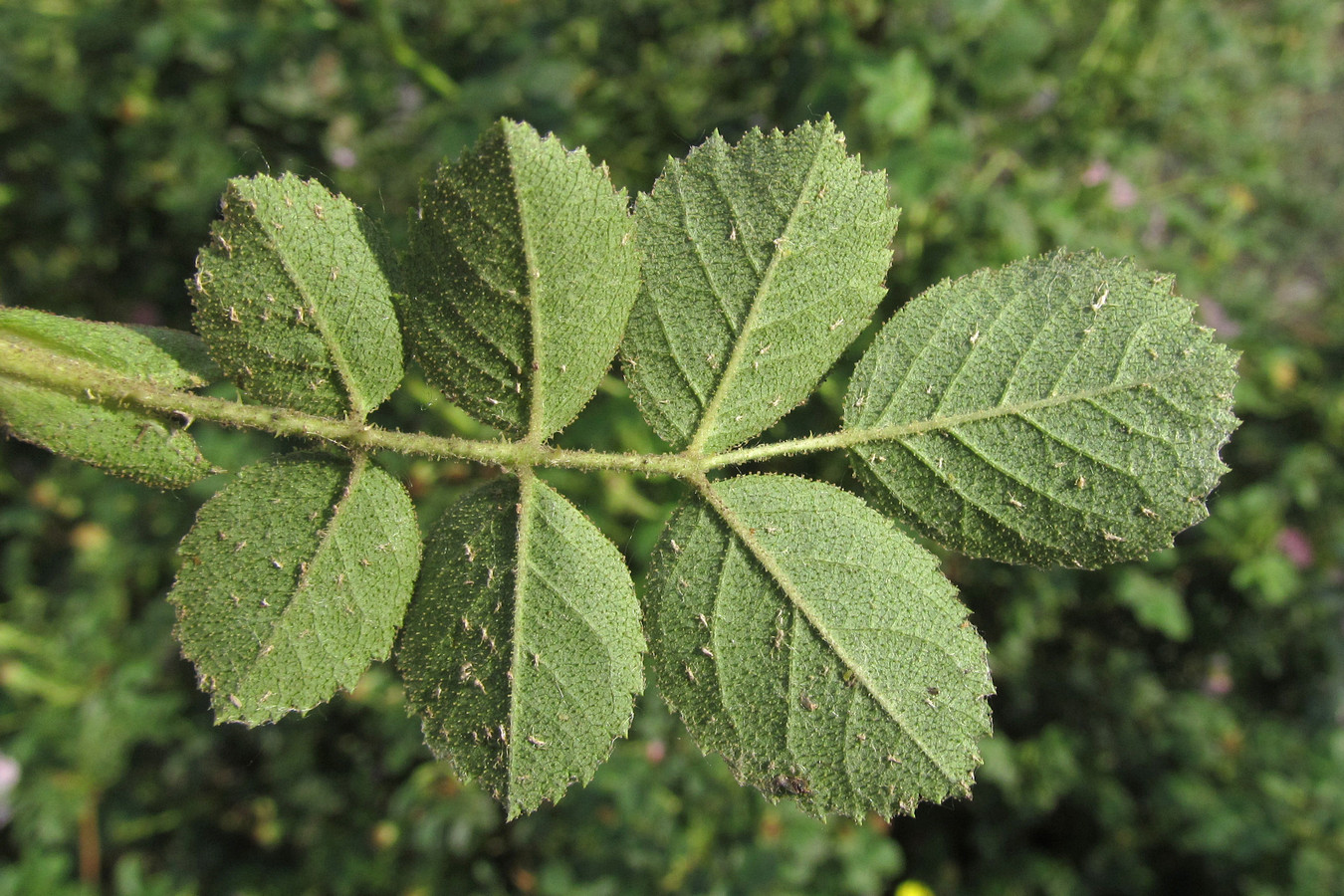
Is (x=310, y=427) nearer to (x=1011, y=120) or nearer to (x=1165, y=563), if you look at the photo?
(x=1011, y=120)

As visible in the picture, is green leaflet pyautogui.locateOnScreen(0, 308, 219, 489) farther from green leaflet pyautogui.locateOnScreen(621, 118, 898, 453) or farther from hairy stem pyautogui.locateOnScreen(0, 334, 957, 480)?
green leaflet pyautogui.locateOnScreen(621, 118, 898, 453)

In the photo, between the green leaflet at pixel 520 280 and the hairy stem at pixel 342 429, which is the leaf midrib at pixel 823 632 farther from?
the green leaflet at pixel 520 280

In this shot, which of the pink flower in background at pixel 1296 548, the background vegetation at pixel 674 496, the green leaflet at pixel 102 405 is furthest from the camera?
the pink flower in background at pixel 1296 548

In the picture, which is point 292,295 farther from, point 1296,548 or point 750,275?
point 1296,548

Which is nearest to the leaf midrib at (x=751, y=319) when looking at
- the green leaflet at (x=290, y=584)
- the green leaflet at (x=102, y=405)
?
the green leaflet at (x=290, y=584)

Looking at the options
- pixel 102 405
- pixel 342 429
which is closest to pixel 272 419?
pixel 342 429

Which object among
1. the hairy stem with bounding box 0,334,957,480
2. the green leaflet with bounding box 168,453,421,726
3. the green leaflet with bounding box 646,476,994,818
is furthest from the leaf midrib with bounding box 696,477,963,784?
the green leaflet with bounding box 168,453,421,726
